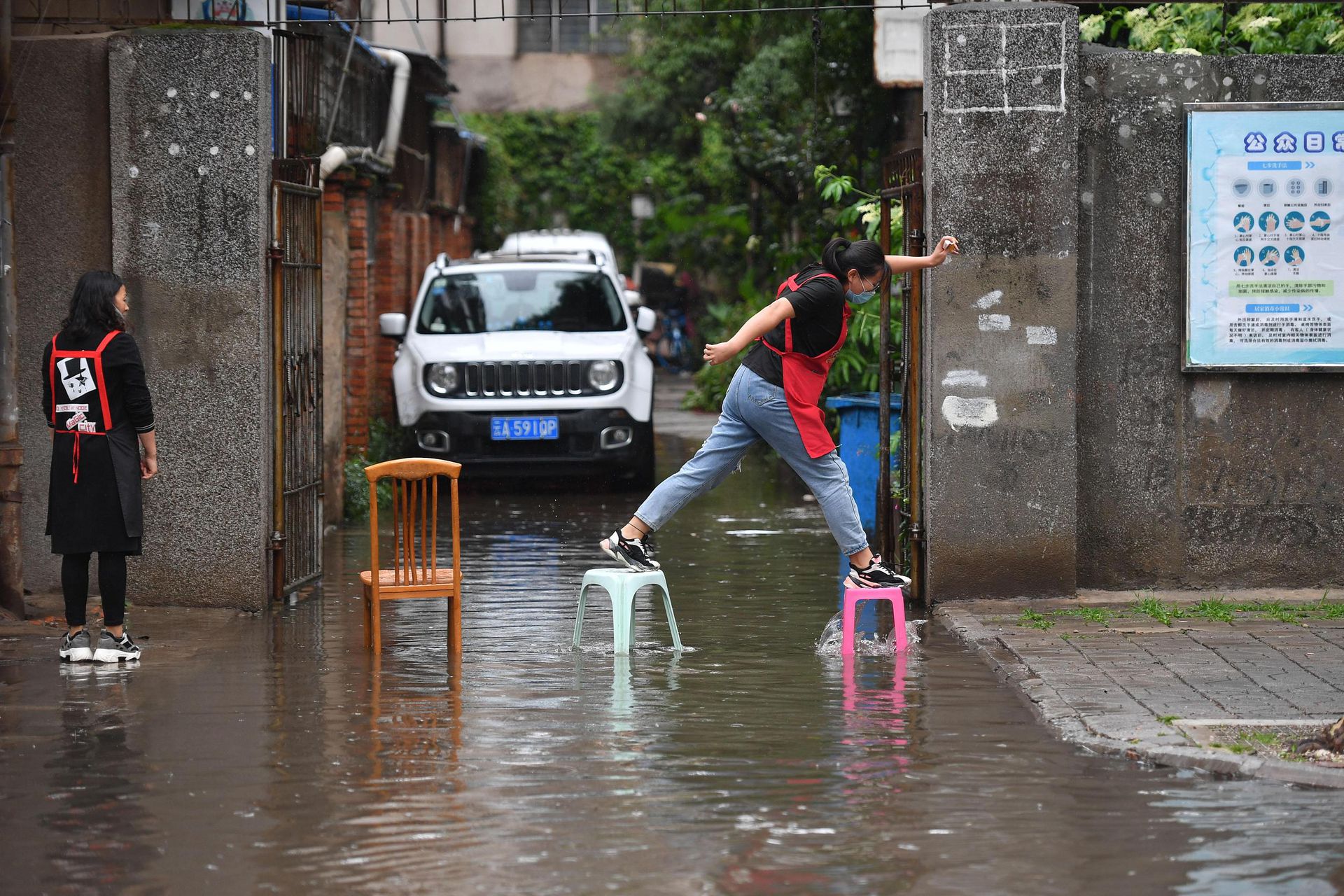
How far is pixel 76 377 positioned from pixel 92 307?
307 mm

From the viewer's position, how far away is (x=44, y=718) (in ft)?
22.3

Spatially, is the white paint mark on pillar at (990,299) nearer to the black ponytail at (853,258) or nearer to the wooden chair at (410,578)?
the black ponytail at (853,258)

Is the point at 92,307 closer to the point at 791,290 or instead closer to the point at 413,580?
the point at 413,580

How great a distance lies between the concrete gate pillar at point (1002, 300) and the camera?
29.5ft

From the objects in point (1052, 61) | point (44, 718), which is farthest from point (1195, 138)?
point (44, 718)

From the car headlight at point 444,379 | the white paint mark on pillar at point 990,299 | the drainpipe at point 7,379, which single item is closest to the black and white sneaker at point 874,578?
the white paint mark on pillar at point 990,299

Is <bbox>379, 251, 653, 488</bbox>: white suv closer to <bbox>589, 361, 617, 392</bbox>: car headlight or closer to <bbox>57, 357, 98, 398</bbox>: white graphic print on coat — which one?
<bbox>589, 361, 617, 392</bbox>: car headlight

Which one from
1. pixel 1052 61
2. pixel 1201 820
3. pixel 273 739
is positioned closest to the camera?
pixel 1201 820

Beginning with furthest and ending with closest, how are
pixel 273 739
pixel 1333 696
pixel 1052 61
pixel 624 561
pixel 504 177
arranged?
pixel 504 177 → pixel 1052 61 → pixel 624 561 → pixel 1333 696 → pixel 273 739

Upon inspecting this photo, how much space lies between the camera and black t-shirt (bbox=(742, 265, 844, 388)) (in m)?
8.05

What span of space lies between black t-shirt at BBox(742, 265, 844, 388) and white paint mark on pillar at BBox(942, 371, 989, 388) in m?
1.09

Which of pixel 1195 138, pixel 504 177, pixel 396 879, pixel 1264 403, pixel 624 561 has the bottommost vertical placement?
pixel 396 879

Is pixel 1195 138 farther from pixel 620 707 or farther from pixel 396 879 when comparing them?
pixel 396 879

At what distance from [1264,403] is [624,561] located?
350 cm
